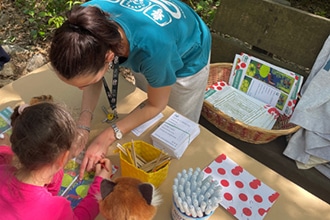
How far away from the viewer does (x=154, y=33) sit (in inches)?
41.0

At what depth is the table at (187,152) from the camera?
3.35 feet

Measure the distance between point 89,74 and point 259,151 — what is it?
1.15 metres

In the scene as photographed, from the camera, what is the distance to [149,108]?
120cm

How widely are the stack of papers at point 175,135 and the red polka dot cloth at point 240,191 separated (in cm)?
12

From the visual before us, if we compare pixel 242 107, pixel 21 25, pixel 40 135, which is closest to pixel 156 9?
pixel 40 135

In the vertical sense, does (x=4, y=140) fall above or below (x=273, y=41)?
below

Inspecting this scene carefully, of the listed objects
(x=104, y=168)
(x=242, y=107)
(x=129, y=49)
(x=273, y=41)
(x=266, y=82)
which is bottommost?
(x=242, y=107)

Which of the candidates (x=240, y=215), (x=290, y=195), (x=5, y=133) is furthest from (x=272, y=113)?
(x=5, y=133)

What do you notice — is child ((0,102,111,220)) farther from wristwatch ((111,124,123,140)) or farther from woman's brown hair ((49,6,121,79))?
wristwatch ((111,124,123,140))

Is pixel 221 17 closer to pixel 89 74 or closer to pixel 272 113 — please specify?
pixel 272 113

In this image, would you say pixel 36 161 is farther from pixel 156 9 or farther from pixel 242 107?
pixel 242 107

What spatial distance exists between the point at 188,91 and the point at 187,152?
414 millimetres

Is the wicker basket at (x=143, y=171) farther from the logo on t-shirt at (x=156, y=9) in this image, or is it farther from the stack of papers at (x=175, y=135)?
the logo on t-shirt at (x=156, y=9)

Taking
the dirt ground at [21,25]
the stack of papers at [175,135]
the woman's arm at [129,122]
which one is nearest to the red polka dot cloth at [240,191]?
the stack of papers at [175,135]
